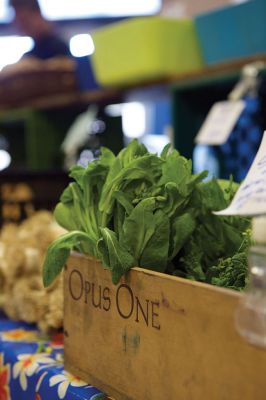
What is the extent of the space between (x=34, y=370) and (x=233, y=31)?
3.23 feet

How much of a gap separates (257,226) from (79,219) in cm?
36

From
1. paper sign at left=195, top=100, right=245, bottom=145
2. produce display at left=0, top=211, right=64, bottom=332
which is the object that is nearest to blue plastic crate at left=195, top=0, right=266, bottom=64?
paper sign at left=195, top=100, right=245, bottom=145

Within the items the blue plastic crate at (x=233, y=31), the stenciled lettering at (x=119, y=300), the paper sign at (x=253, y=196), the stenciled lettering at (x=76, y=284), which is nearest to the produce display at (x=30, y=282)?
the stenciled lettering at (x=76, y=284)

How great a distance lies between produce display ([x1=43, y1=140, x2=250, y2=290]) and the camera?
72 centimetres

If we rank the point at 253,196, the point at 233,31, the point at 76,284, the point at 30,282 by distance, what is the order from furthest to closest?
the point at 233,31
the point at 30,282
the point at 76,284
the point at 253,196

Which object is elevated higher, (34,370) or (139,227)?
(139,227)

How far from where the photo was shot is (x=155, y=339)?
A: 66 centimetres

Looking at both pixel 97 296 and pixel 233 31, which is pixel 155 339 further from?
pixel 233 31

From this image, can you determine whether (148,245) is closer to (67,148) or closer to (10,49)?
(67,148)

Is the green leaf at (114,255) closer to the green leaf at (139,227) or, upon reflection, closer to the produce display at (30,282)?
the green leaf at (139,227)

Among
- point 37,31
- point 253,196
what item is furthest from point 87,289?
point 37,31

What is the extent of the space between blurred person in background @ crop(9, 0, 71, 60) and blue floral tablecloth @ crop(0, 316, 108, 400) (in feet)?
5.16

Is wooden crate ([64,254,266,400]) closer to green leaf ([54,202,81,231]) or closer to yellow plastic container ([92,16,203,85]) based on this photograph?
green leaf ([54,202,81,231])

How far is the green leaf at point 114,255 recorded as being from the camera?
2.27 feet
